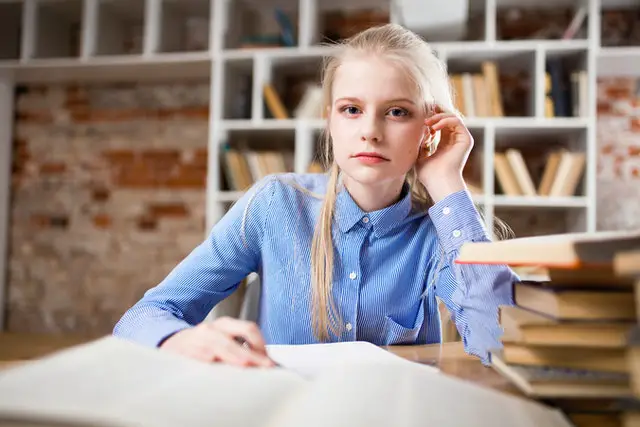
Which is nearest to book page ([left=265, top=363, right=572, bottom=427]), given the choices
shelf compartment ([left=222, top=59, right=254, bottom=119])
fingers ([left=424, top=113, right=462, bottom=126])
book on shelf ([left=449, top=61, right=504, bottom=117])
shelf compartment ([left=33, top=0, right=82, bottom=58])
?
fingers ([left=424, top=113, right=462, bottom=126])

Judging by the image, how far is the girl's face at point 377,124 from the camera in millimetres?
1053

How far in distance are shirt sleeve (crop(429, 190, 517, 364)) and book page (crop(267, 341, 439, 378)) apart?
0.23 m

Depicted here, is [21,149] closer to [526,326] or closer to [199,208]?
[199,208]

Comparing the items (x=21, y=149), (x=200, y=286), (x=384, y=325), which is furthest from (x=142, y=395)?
(x=21, y=149)

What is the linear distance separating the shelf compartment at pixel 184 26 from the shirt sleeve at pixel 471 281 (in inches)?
99.4

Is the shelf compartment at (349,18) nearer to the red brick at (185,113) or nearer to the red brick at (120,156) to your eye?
the red brick at (185,113)

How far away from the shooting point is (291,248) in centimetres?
121

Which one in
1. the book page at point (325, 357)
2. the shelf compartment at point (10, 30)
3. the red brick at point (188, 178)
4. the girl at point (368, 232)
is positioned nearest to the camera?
the book page at point (325, 357)

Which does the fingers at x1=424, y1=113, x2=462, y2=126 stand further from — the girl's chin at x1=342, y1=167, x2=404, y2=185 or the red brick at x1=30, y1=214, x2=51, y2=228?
the red brick at x1=30, y1=214, x2=51, y2=228

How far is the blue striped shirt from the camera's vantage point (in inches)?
40.4

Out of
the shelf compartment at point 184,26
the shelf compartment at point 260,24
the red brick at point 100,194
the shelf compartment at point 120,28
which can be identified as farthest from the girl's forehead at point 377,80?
the red brick at point 100,194

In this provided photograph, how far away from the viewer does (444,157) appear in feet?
3.81

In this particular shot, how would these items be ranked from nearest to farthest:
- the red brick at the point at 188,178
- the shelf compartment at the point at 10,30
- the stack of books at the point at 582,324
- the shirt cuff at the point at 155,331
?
the stack of books at the point at 582,324, the shirt cuff at the point at 155,331, the shelf compartment at the point at 10,30, the red brick at the point at 188,178

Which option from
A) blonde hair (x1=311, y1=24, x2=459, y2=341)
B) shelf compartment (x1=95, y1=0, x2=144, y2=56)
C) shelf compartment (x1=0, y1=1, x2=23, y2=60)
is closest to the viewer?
blonde hair (x1=311, y1=24, x2=459, y2=341)
